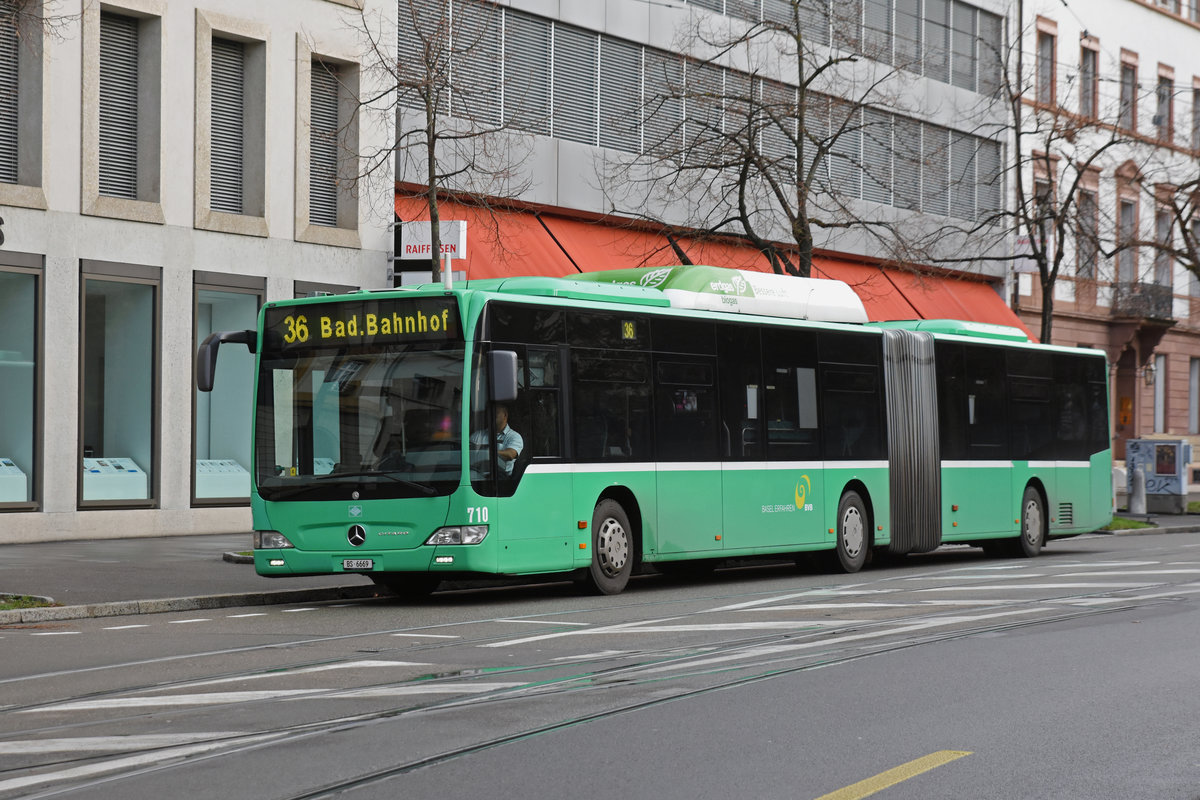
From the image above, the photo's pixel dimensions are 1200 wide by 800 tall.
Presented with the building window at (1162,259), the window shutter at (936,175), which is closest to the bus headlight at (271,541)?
the window shutter at (936,175)

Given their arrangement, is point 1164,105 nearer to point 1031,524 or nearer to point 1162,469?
point 1162,469

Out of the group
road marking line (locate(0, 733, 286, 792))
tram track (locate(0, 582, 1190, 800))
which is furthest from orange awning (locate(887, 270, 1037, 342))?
road marking line (locate(0, 733, 286, 792))

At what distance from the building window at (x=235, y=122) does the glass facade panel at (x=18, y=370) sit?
10.7 feet

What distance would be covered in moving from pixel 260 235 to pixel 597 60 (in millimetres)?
8629

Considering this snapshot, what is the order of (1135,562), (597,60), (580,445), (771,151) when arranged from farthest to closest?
(771,151) < (597,60) < (1135,562) < (580,445)

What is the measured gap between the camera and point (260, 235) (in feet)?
85.1

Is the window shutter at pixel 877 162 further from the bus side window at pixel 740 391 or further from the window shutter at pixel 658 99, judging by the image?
the bus side window at pixel 740 391

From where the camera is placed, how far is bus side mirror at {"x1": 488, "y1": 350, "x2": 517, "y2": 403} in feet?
47.4

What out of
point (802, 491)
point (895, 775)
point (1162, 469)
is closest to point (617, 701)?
point (895, 775)

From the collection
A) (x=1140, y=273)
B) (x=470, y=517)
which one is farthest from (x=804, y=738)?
(x=1140, y=273)

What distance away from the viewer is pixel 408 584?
1666 centimetres

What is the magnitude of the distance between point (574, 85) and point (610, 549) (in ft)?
54.1

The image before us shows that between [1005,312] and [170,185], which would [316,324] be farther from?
[1005,312]

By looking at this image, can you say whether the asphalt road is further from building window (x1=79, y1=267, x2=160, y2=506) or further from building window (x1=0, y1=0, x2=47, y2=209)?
building window (x1=0, y1=0, x2=47, y2=209)
